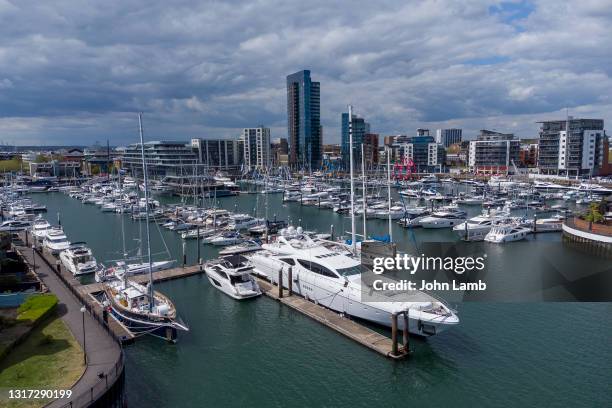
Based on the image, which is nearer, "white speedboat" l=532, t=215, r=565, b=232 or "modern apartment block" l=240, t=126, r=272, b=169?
"white speedboat" l=532, t=215, r=565, b=232

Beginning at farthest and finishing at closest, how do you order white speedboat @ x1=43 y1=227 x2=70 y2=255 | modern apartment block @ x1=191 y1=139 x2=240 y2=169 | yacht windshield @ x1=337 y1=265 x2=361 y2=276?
1. modern apartment block @ x1=191 y1=139 x2=240 y2=169
2. white speedboat @ x1=43 y1=227 x2=70 y2=255
3. yacht windshield @ x1=337 y1=265 x2=361 y2=276

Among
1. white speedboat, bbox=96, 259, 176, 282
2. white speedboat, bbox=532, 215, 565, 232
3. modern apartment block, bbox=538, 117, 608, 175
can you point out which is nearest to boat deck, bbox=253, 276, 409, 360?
white speedboat, bbox=96, 259, 176, 282

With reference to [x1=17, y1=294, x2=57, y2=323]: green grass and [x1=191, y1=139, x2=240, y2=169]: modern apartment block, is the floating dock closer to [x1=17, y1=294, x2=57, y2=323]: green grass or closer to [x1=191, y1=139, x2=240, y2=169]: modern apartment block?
[x1=17, y1=294, x2=57, y2=323]: green grass

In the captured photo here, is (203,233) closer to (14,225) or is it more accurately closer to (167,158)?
(14,225)

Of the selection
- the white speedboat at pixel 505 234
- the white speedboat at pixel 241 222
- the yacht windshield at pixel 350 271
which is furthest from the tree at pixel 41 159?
the yacht windshield at pixel 350 271

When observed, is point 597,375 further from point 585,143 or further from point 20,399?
point 585,143

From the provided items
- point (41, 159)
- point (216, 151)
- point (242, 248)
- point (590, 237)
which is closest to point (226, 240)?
point (242, 248)
